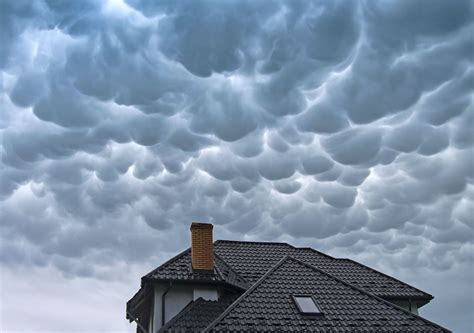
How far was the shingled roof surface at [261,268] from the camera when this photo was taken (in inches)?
723

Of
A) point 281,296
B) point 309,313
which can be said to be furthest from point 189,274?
point 309,313

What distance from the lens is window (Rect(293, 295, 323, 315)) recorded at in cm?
1492

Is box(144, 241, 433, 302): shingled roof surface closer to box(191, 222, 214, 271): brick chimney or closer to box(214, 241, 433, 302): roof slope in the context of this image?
box(214, 241, 433, 302): roof slope

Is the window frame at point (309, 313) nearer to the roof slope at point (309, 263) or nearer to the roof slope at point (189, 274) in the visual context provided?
the roof slope at point (189, 274)

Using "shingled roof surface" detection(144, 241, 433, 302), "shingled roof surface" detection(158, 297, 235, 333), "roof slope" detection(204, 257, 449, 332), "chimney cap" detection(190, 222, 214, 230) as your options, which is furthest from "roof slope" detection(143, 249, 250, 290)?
"roof slope" detection(204, 257, 449, 332)

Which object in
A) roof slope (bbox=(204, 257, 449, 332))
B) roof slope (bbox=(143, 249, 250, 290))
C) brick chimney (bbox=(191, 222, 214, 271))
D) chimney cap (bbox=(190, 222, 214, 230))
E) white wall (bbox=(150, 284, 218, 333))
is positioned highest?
chimney cap (bbox=(190, 222, 214, 230))

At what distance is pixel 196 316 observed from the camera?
16.5 metres

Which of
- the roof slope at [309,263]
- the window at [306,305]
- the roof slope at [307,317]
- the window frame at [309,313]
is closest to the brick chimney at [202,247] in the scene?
the roof slope at [309,263]

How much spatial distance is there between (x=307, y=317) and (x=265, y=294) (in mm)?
1571

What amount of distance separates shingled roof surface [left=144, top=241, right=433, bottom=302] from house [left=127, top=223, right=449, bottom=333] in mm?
35

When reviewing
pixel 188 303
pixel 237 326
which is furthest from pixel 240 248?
pixel 237 326

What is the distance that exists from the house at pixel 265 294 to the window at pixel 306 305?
0.03 meters

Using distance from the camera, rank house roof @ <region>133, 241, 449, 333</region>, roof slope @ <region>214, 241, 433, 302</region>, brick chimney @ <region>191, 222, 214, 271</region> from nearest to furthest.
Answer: house roof @ <region>133, 241, 449, 333</region>, brick chimney @ <region>191, 222, 214, 271</region>, roof slope @ <region>214, 241, 433, 302</region>

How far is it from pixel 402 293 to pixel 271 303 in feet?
25.5
